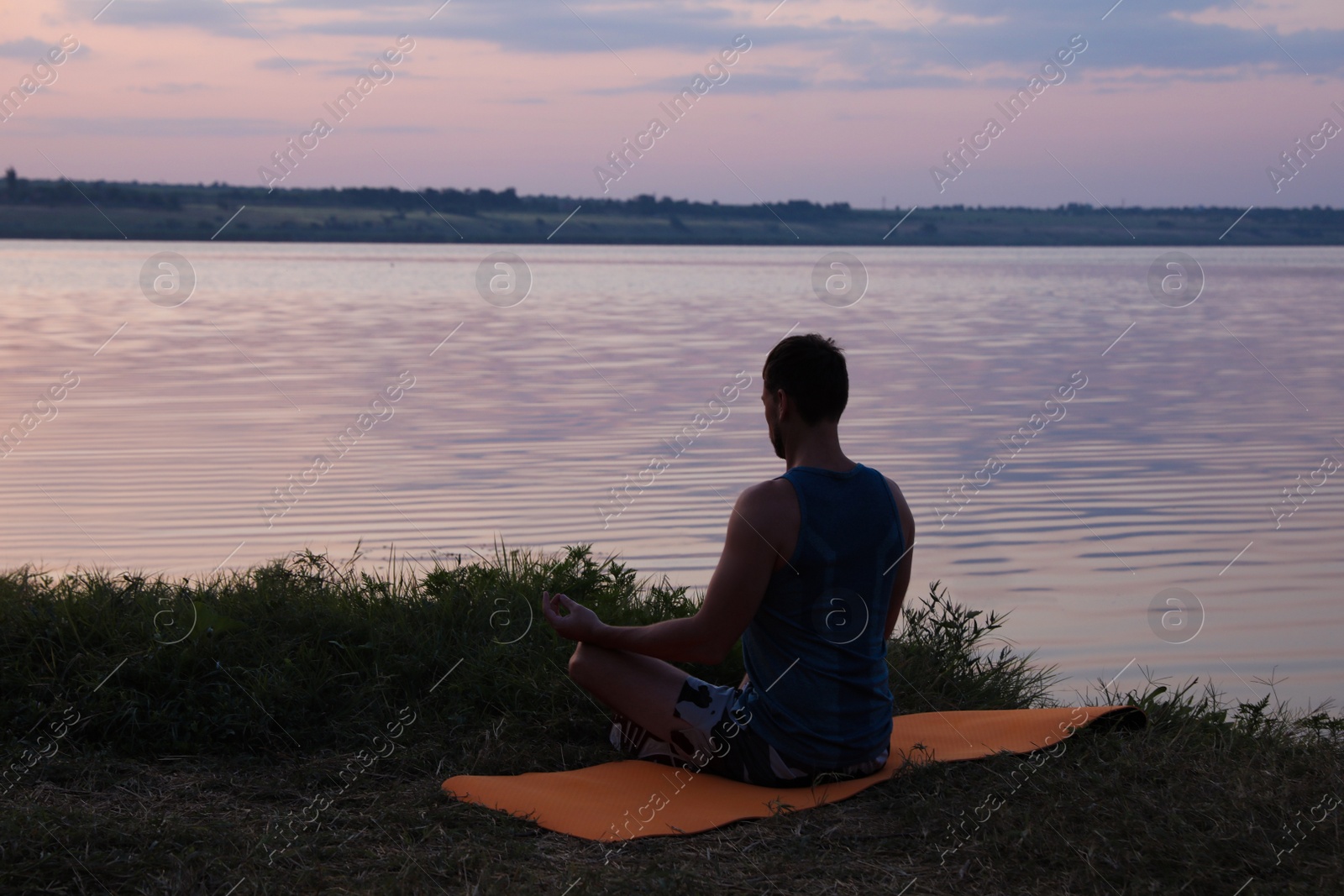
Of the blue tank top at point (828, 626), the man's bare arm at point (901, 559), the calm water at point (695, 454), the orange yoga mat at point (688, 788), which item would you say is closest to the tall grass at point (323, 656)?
the orange yoga mat at point (688, 788)

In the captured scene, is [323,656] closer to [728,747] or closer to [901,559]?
[728,747]

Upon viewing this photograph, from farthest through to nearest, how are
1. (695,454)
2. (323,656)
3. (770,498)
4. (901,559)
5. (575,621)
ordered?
1. (695,454)
2. (323,656)
3. (575,621)
4. (901,559)
5. (770,498)

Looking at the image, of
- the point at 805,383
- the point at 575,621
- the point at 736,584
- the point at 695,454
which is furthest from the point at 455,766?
the point at 695,454

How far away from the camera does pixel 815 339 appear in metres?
4.22

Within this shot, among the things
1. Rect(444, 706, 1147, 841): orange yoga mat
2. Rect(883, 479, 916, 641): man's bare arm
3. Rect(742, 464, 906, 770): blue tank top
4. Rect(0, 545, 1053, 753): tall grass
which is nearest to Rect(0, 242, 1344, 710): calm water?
Rect(0, 545, 1053, 753): tall grass

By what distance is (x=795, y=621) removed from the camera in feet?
14.0

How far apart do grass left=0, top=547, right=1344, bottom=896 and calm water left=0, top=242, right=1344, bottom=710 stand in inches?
73.2

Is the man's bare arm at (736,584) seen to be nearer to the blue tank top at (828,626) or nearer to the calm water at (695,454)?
the blue tank top at (828,626)

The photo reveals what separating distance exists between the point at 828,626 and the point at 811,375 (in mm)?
831

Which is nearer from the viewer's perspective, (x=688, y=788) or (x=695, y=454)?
(x=688, y=788)

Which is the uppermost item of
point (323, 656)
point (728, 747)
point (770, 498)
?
point (770, 498)

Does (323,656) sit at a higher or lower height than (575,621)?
lower

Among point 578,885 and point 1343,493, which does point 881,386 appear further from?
point 578,885

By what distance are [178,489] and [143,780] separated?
6001 mm
